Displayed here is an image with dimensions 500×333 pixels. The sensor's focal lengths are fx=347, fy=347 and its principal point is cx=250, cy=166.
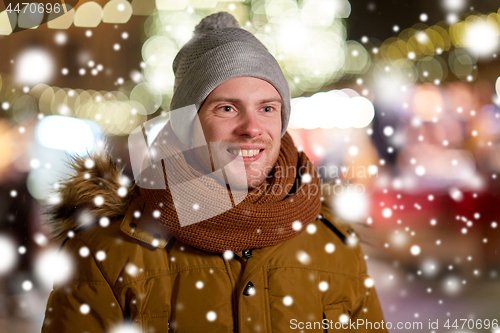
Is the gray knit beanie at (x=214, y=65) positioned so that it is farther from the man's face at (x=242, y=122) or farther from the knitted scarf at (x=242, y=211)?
the knitted scarf at (x=242, y=211)

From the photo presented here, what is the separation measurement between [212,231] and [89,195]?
537 mm

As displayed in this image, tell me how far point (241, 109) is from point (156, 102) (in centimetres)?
129

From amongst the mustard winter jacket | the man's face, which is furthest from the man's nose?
the mustard winter jacket


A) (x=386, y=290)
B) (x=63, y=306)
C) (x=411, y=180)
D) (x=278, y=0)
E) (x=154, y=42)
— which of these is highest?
(x=278, y=0)

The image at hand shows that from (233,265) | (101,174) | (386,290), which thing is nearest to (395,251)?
(386,290)

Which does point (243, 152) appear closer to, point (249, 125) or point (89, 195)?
point (249, 125)

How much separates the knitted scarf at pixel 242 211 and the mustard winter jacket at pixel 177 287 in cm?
6

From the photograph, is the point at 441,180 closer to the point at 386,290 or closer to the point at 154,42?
the point at 386,290

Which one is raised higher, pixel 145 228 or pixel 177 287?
pixel 145 228

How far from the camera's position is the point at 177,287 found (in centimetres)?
127

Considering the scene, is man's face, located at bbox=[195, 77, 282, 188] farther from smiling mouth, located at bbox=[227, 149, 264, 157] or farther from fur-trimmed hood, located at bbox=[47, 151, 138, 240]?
fur-trimmed hood, located at bbox=[47, 151, 138, 240]

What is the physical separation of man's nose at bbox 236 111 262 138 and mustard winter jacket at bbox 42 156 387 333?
468mm

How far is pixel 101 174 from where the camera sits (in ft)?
4.84

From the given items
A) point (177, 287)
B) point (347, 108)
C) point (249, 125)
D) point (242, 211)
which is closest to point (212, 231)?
point (242, 211)
